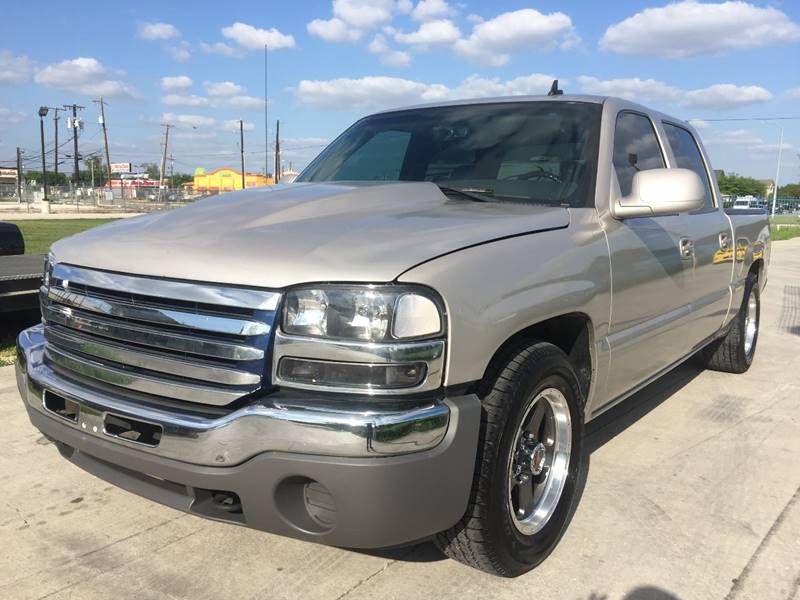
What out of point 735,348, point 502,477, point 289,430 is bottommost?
point 735,348

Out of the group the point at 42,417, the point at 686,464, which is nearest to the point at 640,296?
the point at 686,464

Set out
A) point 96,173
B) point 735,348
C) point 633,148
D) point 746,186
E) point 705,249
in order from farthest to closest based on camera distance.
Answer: point 96,173 < point 746,186 < point 735,348 < point 705,249 < point 633,148

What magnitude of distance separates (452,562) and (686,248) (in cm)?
216

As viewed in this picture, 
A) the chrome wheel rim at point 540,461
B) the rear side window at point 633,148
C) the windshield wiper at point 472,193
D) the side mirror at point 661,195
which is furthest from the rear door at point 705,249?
the chrome wheel rim at point 540,461

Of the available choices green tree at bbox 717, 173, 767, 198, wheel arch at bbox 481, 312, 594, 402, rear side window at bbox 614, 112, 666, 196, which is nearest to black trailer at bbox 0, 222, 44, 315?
wheel arch at bbox 481, 312, 594, 402

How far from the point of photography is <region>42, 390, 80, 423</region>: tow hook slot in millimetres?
2387

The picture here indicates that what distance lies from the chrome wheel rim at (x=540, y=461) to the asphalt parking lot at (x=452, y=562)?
0.20 m

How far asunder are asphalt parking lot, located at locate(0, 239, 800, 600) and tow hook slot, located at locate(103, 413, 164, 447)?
62 centimetres

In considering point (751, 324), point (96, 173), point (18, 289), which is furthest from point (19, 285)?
point (96, 173)

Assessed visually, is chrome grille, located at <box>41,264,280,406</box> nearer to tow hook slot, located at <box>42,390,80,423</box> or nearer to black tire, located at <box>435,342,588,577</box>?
A: tow hook slot, located at <box>42,390,80,423</box>

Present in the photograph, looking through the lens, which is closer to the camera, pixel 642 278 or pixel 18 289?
pixel 642 278

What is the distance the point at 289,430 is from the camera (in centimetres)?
194

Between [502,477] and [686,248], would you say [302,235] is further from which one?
[686,248]

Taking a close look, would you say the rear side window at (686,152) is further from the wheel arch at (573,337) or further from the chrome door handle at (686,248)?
the wheel arch at (573,337)
